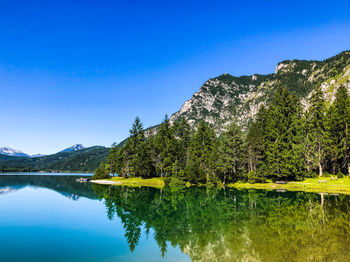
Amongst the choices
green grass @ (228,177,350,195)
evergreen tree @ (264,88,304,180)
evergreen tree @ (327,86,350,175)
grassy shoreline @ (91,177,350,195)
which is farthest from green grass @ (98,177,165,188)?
evergreen tree @ (327,86,350,175)

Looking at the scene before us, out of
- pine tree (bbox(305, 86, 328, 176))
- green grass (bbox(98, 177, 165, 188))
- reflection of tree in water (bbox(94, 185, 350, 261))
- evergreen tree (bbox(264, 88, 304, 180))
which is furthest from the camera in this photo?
green grass (bbox(98, 177, 165, 188))

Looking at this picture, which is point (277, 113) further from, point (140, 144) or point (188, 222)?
point (188, 222)

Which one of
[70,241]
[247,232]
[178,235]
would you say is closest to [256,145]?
[247,232]

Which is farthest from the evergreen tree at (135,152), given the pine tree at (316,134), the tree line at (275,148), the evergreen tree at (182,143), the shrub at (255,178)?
the pine tree at (316,134)

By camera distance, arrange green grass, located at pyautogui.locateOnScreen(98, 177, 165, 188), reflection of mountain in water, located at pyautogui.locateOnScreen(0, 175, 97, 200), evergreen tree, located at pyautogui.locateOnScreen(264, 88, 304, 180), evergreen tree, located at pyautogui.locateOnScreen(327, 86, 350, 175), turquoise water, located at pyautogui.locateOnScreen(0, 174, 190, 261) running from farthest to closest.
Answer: green grass, located at pyautogui.locateOnScreen(98, 177, 165, 188) < evergreen tree, located at pyautogui.locateOnScreen(264, 88, 304, 180) < evergreen tree, located at pyautogui.locateOnScreen(327, 86, 350, 175) < reflection of mountain in water, located at pyautogui.locateOnScreen(0, 175, 97, 200) < turquoise water, located at pyautogui.locateOnScreen(0, 174, 190, 261)

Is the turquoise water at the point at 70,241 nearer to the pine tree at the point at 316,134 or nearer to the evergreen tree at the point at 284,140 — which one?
the evergreen tree at the point at 284,140

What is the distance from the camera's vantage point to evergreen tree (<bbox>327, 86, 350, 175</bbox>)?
62.8 m

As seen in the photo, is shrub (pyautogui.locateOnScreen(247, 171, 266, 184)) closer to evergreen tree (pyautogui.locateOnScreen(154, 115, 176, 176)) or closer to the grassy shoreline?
the grassy shoreline

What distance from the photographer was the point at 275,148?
66.2 m

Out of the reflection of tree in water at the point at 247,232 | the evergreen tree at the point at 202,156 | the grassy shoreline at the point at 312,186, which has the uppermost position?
the evergreen tree at the point at 202,156

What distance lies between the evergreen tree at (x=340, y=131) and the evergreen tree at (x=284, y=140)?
7.57m

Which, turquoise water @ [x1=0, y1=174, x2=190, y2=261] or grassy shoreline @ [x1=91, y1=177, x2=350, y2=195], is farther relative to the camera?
grassy shoreline @ [x1=91, y1=177, x2=350, y2=195]

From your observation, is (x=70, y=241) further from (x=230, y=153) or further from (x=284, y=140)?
(x=284, y=140)

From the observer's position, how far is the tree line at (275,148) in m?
64.3
